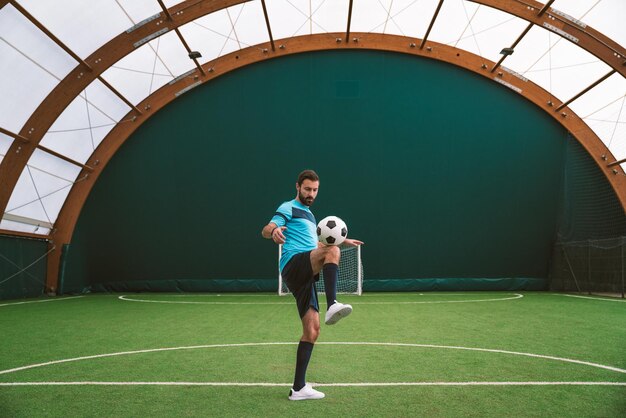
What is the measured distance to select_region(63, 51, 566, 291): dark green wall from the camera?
69.8 ft

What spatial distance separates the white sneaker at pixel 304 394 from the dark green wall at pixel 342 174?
647 inches

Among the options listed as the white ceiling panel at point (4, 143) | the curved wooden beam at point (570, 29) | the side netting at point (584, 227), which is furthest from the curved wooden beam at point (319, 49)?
the white ceiling panel at point (4, 143)

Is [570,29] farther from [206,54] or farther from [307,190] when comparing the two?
[307,190]

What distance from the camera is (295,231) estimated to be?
5164 millimetres

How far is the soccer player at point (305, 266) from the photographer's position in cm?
476

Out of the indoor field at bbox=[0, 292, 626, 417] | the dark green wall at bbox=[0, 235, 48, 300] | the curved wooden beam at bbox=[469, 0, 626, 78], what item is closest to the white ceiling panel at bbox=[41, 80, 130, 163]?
the dark green wall at bbox=[0, 235, 48, 300]

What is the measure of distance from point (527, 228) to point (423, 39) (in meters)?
8.03

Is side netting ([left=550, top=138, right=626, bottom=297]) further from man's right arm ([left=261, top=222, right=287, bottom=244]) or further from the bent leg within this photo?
man's right arm ([left=261, top=222, right=287, bottom=244])

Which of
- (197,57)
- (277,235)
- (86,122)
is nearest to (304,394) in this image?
(277,235)

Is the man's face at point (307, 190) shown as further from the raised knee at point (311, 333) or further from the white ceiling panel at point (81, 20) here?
the white ceiling panel at point (81, 20)

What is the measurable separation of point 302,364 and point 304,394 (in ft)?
0.82

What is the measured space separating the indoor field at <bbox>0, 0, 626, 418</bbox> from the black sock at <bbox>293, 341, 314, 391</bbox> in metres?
9.36

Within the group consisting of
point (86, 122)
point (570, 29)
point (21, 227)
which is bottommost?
point (21, 227)

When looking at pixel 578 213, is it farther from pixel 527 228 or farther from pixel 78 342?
pixel 78 342
